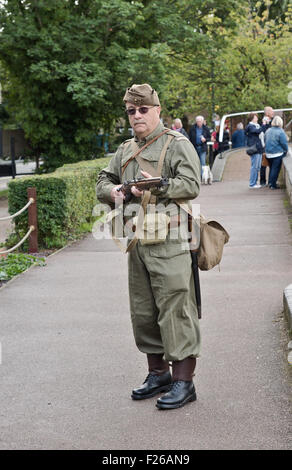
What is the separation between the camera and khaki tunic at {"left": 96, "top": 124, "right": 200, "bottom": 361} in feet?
15.2

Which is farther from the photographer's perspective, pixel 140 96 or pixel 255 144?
pixel 255 144

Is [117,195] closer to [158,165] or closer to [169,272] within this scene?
[158,165]

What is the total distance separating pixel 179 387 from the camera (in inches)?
188

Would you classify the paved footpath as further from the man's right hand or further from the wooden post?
the man's right hand

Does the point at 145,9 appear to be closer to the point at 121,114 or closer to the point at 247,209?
the point at 121,114

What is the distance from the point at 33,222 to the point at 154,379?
22.0ft

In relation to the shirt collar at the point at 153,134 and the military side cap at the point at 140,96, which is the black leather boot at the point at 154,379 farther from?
the military side cap at the point at 140,96

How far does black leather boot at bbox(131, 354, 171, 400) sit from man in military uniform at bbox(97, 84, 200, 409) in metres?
0.08

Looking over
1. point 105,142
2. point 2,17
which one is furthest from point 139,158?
point 105,142

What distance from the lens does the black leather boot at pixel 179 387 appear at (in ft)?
15.5

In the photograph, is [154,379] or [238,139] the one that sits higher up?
A: [154,379]

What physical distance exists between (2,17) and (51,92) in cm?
226

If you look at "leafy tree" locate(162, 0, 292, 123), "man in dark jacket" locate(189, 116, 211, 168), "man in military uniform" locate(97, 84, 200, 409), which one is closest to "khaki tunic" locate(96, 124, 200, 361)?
"man in military uniform" locate(97, 84, 200, 409)

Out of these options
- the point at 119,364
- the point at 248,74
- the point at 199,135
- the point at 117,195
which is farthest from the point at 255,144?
the point at 248,74
